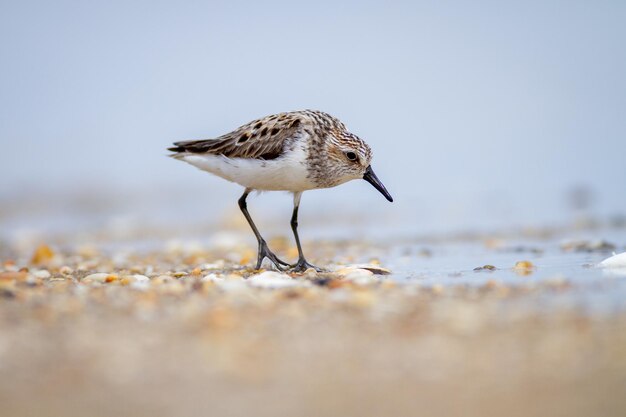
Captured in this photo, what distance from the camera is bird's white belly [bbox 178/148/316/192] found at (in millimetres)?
7230

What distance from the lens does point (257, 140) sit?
24.4 feet

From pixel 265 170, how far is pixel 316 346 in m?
3.88

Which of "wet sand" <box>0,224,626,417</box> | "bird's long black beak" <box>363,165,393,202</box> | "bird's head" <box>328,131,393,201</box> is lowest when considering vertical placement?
"wet sand" <box>0,224,626,417</box>

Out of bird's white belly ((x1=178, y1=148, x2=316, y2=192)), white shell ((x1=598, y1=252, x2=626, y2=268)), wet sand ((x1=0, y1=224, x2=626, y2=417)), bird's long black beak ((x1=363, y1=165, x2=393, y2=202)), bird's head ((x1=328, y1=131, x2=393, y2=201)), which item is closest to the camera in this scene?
wet sand ((x1=0, y1=224, x2=626, y2=417))

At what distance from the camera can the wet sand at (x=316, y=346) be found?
9.58 ft

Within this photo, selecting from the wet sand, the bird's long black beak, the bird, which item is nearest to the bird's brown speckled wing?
the bird

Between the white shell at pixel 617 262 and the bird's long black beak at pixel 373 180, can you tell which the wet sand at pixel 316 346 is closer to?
the white shell at pixel 617 262

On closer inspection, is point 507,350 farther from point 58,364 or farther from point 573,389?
point 58,364

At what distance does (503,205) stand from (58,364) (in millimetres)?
15429

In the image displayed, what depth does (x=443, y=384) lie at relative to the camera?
120 inches

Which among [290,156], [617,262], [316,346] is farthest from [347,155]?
[316,346]

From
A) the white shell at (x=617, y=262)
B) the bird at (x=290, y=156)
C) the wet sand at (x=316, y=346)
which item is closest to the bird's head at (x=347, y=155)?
the bird at (x=290, y=156)

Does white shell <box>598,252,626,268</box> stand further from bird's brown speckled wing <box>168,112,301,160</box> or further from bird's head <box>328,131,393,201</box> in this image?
bird's brown speckled wing <box>168,112,301,160</box>

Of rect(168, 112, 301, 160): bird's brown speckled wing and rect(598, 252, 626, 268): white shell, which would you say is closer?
rect(598, 252, 626, 268): white shell
